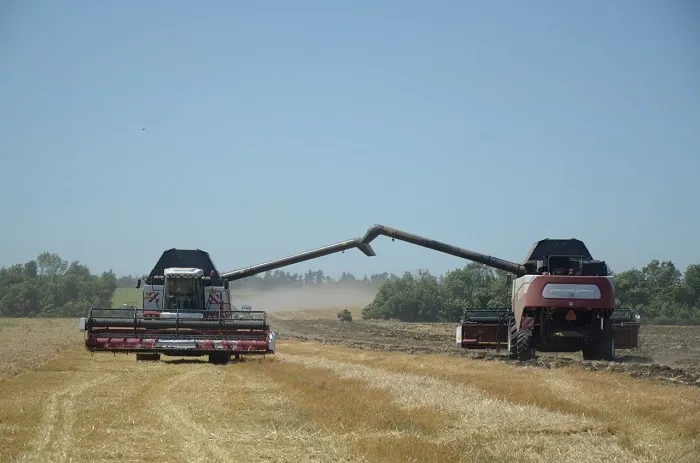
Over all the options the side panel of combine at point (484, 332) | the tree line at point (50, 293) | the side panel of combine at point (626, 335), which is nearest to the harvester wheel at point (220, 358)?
the side panel of combine at point (484, 332)

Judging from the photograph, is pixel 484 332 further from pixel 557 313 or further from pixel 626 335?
pixel 626 335

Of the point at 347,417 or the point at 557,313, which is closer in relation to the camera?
the point at 347,417

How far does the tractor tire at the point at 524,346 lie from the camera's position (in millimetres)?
26125

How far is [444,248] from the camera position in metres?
33.0

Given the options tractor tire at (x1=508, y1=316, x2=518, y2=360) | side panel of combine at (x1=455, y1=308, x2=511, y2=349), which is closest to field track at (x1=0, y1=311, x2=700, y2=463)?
tractor tire at (x1=508, y1=316, x2=518, y2=360)

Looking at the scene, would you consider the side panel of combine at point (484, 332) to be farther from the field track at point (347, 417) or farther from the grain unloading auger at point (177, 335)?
the field track at point (347, 417)

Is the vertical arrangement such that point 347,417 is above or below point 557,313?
below

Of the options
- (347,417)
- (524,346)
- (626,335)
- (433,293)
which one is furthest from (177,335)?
(433,293)

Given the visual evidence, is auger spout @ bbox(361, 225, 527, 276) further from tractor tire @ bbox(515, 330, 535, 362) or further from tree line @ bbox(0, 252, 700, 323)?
tree line @ bbox(0, 252, 700, 323)

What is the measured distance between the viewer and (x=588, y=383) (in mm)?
17938

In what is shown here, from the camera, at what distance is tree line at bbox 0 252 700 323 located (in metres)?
79.4

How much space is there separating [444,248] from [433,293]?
67685mm

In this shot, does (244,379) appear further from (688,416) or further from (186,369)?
(688,416)

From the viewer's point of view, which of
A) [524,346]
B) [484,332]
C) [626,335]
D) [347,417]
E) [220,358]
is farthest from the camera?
[626,335]
